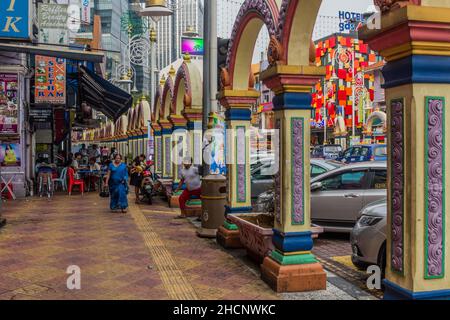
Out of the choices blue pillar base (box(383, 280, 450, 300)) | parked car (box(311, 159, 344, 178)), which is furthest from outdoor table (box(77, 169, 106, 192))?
blue pillar base (box(383, 280, 450, 300))

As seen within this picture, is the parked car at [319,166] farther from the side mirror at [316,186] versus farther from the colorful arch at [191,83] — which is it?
the colorful arch at [191,83]

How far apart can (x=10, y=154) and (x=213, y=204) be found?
30.7 feet

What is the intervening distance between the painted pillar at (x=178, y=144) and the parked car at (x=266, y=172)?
2441 millimetres

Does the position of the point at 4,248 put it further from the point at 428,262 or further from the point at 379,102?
the point at 379,102

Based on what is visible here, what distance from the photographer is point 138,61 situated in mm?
25156

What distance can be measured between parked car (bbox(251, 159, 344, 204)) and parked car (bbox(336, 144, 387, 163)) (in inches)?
363

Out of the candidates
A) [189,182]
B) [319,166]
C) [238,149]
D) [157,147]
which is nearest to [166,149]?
[157,147]

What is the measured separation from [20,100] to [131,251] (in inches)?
376

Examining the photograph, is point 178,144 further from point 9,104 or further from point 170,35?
point 170,35

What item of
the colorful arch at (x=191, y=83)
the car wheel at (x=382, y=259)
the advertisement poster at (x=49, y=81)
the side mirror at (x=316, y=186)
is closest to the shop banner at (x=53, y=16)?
the advertisement poster at (x=49, y=81)

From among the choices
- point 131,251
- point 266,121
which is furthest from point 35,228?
point 266,121

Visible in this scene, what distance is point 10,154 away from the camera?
16.1 meters
